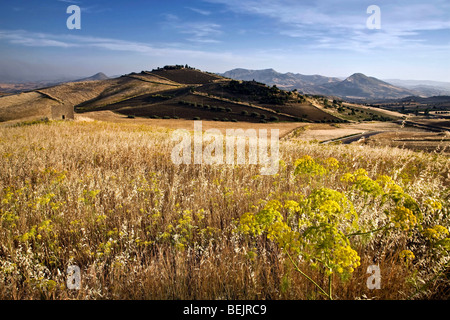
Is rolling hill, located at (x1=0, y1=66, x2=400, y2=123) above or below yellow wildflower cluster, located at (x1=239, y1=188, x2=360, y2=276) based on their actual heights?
above

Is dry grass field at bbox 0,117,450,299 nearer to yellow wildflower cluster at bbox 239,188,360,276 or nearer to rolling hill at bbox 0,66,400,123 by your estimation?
yellow wildflower cluster at bbox 239,188,360,276

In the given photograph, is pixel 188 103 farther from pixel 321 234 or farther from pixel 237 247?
pixel 321 234

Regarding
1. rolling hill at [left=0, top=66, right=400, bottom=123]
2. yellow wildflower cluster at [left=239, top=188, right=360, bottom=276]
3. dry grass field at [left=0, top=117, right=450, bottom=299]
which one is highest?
rolling hill at [left=0, top=66, right=400, bottom=123]

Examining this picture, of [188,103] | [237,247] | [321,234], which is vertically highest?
[188,103]

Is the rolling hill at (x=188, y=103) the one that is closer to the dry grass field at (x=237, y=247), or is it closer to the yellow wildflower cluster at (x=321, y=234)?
the dry grass field at (x=237, y=247)

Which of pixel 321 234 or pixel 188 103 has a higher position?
pixel 188 103

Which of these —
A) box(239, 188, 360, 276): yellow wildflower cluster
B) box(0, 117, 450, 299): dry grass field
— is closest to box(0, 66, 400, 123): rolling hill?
box(0, 117, 450, 299): dry grass field

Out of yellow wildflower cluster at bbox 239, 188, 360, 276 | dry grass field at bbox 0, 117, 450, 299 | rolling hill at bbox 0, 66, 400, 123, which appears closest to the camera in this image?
yellow wildflower cluster at bbox 239, 188, 360, 276

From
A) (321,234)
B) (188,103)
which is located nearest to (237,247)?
(321,234)

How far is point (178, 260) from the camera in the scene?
2865 mm

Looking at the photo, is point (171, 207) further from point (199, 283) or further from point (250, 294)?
point (250, 294)

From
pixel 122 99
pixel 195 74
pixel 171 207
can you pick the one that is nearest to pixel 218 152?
pixel 171 207

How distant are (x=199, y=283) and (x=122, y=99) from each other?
100 meters
